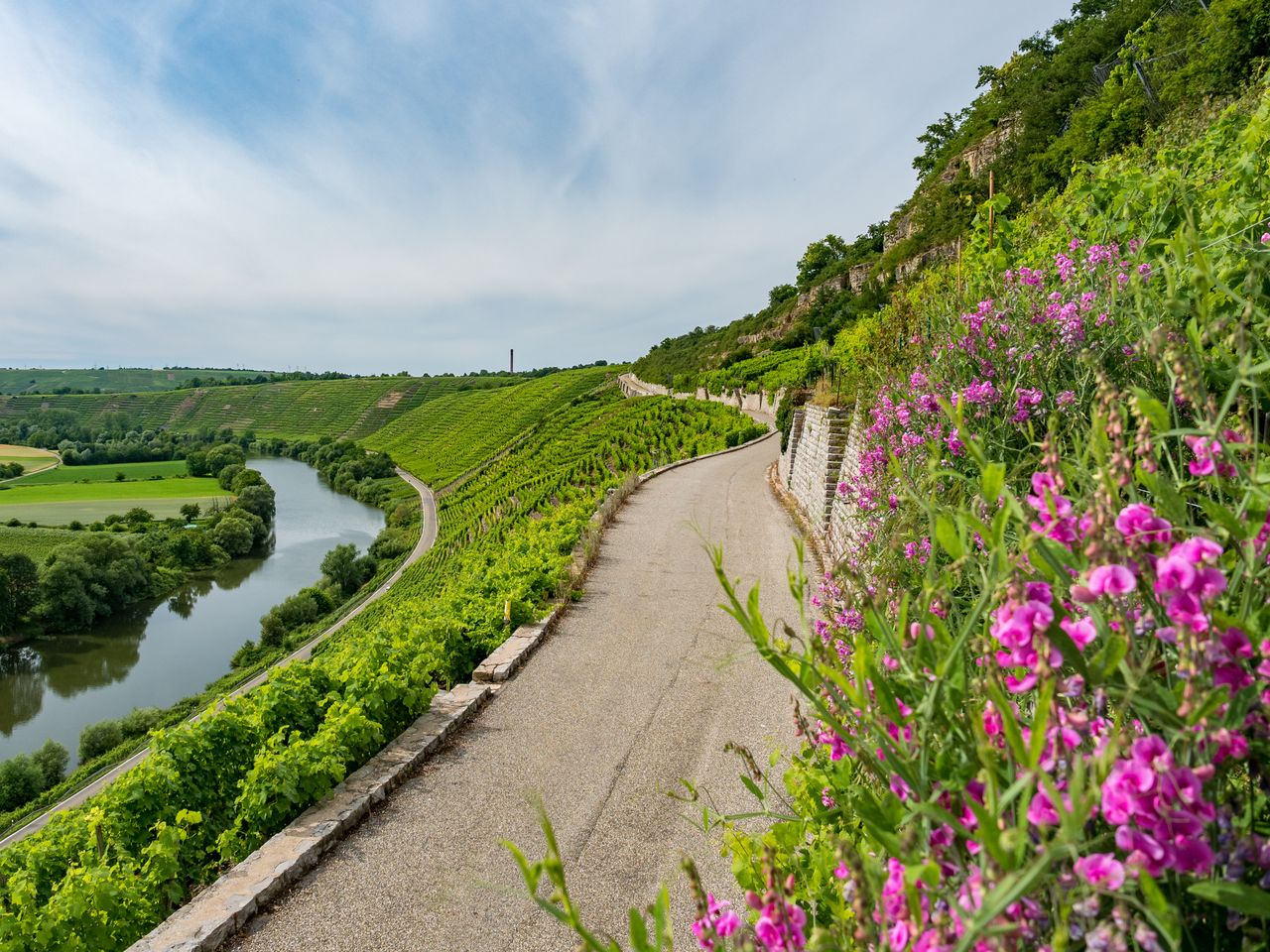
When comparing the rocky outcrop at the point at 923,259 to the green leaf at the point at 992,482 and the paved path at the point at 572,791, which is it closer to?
the paved path at the point at 572,791

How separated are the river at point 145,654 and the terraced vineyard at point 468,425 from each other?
47.6 feet

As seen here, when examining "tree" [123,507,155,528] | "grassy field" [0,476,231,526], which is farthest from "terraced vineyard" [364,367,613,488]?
"tree" [123,507,155,528]

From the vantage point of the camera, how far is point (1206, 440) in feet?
4.17

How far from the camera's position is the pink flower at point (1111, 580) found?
3.18ft

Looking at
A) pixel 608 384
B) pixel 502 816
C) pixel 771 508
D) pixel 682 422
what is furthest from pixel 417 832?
pixel 608 384

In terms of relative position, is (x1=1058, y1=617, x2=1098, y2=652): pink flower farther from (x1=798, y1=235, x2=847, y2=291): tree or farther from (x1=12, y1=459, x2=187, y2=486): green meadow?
(x1=12, y1=459, x2=187, y2=486): green meadow

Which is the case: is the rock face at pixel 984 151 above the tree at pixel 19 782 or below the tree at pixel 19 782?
above

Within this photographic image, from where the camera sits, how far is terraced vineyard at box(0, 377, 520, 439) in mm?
138500

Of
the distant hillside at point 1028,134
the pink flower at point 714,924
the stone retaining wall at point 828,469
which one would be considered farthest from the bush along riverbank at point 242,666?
the distant hillside at point 1028,134

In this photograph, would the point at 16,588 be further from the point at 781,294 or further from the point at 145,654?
the point at 781,294

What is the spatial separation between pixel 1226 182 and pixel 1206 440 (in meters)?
3.83

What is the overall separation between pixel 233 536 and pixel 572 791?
228ft

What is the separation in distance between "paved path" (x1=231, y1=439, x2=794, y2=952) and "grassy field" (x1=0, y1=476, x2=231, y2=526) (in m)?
83.9

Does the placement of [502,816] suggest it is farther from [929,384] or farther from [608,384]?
[608,384]
